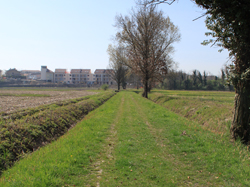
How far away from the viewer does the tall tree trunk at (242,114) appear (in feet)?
23.3

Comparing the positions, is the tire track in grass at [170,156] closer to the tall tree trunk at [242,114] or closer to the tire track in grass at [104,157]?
the tire track in grass at [104,157]

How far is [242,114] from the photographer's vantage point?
23.6 feet

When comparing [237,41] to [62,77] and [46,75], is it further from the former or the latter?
[46,75]

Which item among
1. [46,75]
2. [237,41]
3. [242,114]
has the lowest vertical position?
[242,114]

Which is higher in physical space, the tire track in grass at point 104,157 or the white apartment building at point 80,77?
the white apartment building at point 80,77

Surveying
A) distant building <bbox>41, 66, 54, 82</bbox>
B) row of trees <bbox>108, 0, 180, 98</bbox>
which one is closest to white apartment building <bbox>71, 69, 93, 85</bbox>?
distant building <bbox>41, 66, 54, 82</bbox>

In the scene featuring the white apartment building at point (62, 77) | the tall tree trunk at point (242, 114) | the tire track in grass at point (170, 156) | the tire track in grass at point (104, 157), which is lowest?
the tire track in grass at point (104, 157)

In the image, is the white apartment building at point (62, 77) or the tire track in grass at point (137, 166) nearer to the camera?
the tire track in grass at point (137, 166)

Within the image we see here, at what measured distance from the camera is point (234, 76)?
7.23 m

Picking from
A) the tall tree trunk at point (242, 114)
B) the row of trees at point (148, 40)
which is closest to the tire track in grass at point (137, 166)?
the tall tree trunk at point (242, 114)

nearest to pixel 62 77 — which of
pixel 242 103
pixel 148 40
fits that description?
pixel 148 40

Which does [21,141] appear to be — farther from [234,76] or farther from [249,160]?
[234,76]

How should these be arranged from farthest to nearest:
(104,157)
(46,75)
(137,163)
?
(46,75) → (104,157) → (137,163)

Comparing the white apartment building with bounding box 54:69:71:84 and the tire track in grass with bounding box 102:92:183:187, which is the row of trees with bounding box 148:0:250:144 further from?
the white apartment building with bounding box 54:69:71:84
